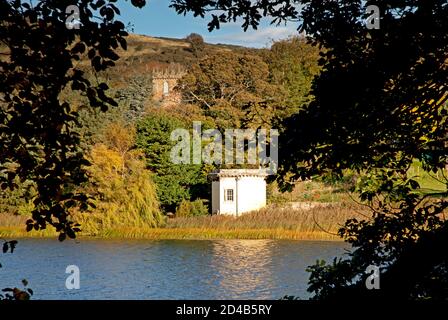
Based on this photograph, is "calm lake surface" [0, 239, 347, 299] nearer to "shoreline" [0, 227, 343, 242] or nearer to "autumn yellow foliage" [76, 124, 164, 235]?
"shoreline" [0, 227, 343, 242]

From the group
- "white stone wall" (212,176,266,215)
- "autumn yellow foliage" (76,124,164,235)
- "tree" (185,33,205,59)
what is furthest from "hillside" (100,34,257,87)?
"autumn yellow foliage" (76,124,164,235)

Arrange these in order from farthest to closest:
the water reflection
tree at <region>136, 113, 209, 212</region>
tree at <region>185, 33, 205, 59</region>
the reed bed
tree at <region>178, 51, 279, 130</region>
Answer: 1. tree at <region>185, 33, 205, 59</region>
2. tree at <region>178, 51, 279, 130</region>
3. tree at <region>136, 113, 209, 212</region>
4. the reed bed
5. the water reflection

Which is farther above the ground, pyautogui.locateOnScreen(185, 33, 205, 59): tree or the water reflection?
pyautogui.locateOnScreen(185, 33, 205, 59): tree

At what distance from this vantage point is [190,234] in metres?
25.2

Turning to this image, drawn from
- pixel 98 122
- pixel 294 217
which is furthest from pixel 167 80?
pixel 294 217

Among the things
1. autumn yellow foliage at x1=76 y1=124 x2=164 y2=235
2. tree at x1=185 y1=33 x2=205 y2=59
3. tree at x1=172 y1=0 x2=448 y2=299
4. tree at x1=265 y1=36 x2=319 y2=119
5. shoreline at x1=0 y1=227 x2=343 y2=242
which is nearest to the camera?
tree at x1=172 y1=0 x2=448 y2=299

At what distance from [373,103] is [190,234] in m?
21.4

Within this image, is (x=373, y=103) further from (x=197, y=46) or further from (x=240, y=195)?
(x=197, y=46)

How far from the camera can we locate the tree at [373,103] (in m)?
3.99

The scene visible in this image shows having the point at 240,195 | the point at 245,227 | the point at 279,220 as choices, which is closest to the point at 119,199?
the point at 245,227

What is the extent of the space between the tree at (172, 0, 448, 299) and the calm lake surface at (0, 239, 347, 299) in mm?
8651

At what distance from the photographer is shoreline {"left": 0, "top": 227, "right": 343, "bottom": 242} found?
24.0m

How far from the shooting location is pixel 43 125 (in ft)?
9.00

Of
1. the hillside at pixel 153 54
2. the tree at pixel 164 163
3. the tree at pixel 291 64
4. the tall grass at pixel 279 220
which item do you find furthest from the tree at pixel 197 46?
the tall grass at pixel 279 220
